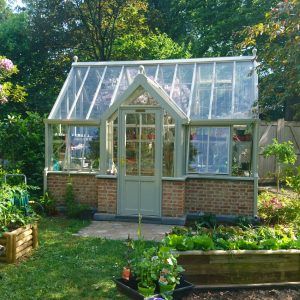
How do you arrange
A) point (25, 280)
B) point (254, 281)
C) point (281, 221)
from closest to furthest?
point (254, 281) → point (25, 280) → point (281, 221)

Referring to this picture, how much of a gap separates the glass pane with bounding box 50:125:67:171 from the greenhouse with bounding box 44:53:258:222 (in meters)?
0.03

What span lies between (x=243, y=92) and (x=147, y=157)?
9.22 feet

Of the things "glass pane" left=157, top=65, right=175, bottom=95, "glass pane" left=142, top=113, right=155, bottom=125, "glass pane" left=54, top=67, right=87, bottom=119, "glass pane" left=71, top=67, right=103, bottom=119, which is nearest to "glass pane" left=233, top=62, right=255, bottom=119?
"glass pane" left=157, top=65, right=175, bottom=95

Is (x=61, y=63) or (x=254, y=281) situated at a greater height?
(x=61, y=63)

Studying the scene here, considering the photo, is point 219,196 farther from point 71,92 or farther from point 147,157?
point 71,92

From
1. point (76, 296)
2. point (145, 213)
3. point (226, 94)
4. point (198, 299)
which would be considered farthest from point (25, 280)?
point (226, 94)

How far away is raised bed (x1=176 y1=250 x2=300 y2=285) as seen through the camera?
4824 mm

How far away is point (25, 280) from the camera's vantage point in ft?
17.3

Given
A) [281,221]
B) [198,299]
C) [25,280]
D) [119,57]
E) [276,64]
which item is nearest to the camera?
[198,299]

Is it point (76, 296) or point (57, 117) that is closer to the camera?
point (76, 296)

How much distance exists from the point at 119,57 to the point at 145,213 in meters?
11.6

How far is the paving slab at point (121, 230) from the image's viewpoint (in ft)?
25.2

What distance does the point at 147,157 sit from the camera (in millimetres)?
9023

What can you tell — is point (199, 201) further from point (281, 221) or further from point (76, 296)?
point (76, 296)
